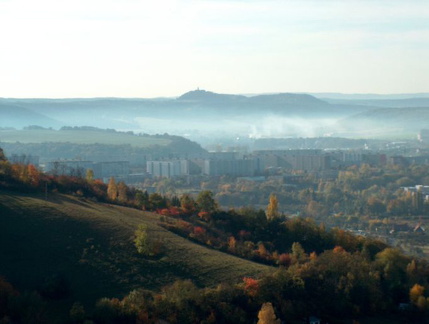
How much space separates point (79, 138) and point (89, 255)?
66.6 meters

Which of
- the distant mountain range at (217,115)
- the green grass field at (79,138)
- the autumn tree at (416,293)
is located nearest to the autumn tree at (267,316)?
the autumn tree at (416,293)

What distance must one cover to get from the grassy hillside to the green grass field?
5833 centimetres

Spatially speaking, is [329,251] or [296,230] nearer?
[329,251]

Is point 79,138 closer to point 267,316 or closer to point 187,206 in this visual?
point 187,206

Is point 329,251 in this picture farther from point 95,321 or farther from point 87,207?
point 95,321

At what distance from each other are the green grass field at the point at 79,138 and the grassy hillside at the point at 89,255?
58.3m

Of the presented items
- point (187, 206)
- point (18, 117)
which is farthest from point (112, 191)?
point (18, 117)

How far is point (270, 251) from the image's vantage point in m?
24.1

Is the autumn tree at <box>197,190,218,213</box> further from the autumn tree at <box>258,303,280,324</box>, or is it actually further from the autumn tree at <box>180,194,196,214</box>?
the autumn tree at <box>258,303,280,324</box>

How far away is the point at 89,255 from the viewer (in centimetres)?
1991

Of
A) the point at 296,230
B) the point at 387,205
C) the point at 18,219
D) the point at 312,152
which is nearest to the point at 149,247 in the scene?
the point at 18,219

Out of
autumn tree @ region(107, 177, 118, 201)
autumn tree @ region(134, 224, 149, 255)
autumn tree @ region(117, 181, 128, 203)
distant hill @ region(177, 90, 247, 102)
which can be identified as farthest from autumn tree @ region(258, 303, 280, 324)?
distant hill @ region(177, 90, 247, 102)

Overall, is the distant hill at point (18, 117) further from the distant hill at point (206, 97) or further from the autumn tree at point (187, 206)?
the autumn tree at point (187, 206)

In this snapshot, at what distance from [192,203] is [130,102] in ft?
452
